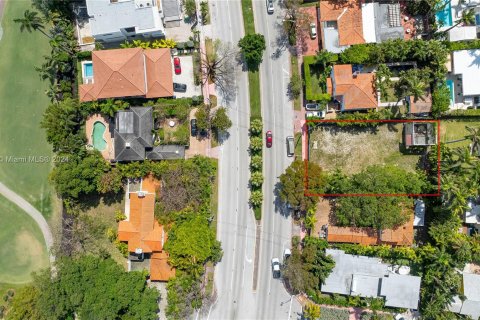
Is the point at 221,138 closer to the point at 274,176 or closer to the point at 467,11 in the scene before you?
the point at 274,176

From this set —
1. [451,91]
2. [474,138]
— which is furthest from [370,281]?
[451,91]

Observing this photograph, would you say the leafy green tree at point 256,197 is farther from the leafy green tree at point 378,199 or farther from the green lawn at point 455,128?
the green lawn at point 455,128

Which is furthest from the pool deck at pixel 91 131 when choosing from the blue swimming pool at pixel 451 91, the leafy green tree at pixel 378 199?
the blue swimming pool at pixel 451 91

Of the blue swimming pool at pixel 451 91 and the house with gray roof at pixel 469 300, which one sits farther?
the blue swimming pool at pixel 451 91

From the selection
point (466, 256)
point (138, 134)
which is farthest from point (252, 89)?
point (466, 256)

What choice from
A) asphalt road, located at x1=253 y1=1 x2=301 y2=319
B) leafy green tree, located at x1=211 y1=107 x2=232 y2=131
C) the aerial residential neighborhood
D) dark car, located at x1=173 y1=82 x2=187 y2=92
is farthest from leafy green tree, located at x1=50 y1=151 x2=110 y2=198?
asphalt road, located at x1=253 y1=1 x2=301 y2=319

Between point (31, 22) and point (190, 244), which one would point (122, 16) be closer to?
point (31, 22)
